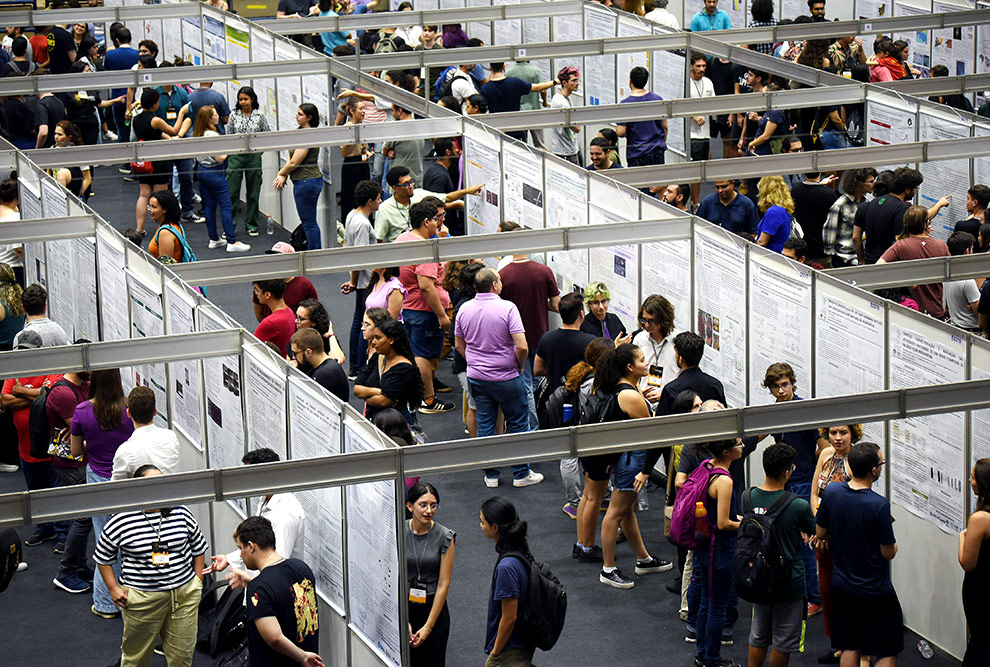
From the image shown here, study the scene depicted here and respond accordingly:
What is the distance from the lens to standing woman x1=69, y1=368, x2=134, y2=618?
7582mm

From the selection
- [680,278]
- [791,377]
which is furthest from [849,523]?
[680,278]

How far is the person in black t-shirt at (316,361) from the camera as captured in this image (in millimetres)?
7836

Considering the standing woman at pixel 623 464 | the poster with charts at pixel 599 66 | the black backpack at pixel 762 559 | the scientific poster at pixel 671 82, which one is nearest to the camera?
the black backpack at pixel 762 559

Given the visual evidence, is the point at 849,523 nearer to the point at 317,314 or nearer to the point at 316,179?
the point at 317,314

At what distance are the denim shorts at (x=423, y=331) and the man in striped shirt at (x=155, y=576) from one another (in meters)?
3.24

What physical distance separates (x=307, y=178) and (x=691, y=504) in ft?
21.3

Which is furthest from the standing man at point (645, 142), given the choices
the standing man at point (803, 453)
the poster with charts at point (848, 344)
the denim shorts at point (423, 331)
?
the standing man at point (803, 453)

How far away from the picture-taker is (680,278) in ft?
28.9

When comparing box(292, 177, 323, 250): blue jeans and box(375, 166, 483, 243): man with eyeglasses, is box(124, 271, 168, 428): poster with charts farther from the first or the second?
box(292, 177, 323, 250): blue jeans

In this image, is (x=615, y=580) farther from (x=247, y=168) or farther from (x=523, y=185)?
(x=247, y=168)

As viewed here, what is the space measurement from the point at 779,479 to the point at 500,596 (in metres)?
1.33

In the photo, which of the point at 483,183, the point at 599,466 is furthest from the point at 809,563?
the point at 483,183

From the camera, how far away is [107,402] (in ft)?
24.9

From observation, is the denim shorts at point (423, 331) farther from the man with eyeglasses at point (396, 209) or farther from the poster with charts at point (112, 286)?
the poster with charts at point (112, 286)
